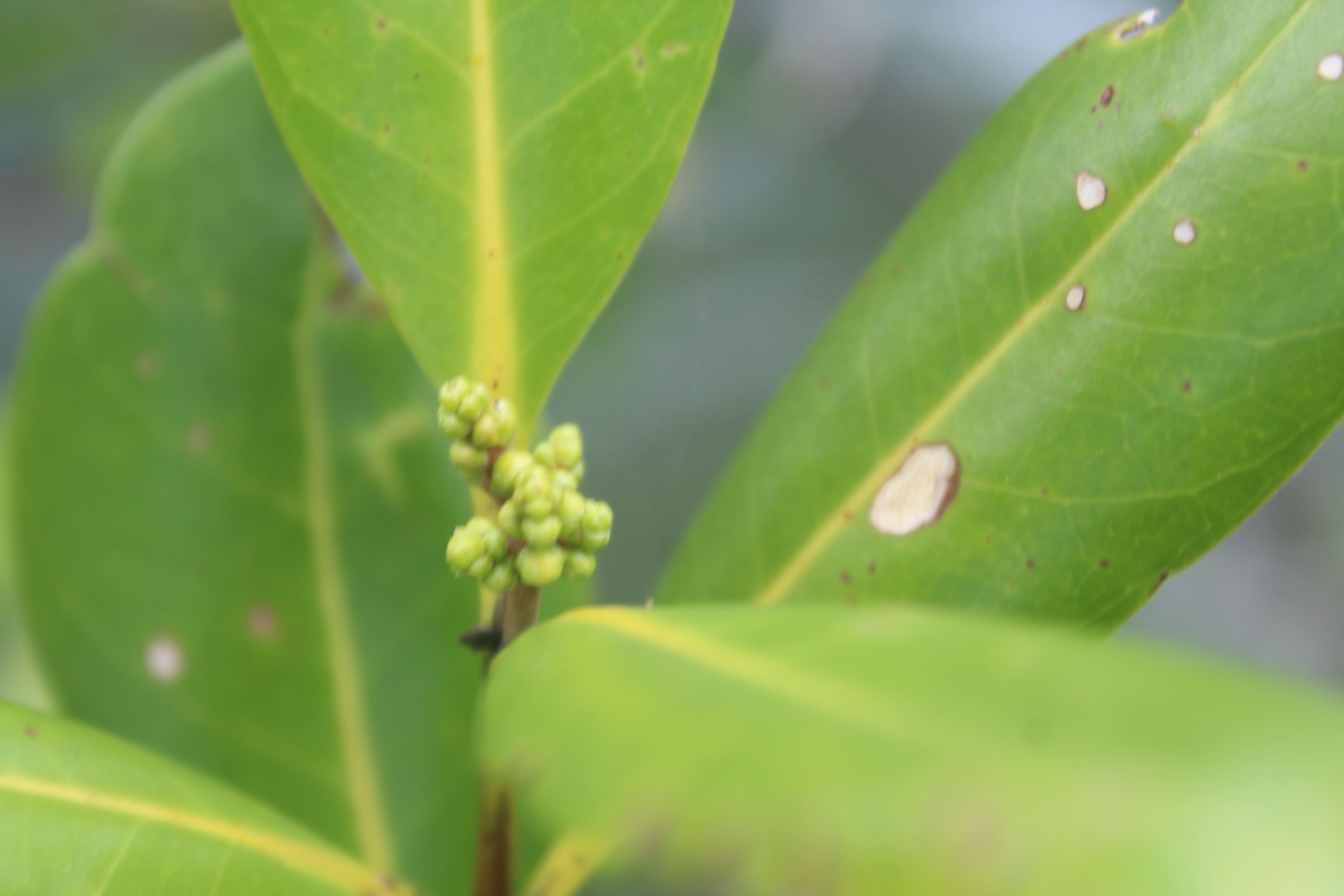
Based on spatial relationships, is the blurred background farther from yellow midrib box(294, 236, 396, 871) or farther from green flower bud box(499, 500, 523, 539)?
green flower bud box(499, 500, 523, 539)

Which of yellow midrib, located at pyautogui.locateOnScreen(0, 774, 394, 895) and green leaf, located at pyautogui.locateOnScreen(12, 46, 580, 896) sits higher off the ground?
green leaf, located at pyautogui.locateOnScreen(12, 46, 580, 896)

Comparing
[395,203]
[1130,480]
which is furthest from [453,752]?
[1130,480]

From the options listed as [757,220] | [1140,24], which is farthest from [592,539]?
[757,220]

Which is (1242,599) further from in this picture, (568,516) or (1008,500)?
(568,516)

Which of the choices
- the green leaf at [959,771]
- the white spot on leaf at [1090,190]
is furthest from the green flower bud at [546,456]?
the white spot on leaf at [1090,190]

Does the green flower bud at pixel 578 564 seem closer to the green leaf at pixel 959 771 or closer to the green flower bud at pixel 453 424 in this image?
the green flower bud at pixel 453 424

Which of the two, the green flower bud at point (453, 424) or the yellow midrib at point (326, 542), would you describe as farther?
the yellow midrib at point (326, 542)

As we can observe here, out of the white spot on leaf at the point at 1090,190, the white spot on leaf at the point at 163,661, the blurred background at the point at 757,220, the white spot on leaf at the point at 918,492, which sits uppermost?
the blurred background at the point at 757,220

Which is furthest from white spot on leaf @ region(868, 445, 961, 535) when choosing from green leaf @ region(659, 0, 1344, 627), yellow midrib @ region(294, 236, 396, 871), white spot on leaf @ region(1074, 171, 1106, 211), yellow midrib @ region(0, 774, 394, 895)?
yellow midrib @ region(294, 236, 396, 871)
